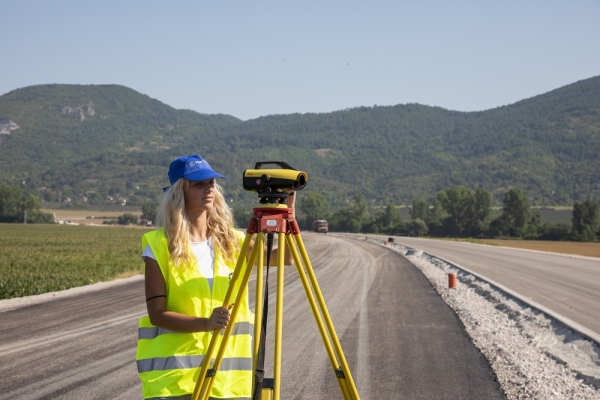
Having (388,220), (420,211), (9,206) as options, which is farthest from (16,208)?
(420,211)

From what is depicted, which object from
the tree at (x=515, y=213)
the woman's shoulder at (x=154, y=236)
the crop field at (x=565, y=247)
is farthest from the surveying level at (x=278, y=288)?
the tree at (x=515, y=213)

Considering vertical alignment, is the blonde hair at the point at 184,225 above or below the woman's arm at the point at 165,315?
above

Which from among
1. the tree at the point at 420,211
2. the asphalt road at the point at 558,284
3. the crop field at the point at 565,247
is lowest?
the crop field at the point at 565,247

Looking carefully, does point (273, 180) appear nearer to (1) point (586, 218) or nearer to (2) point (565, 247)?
(2) point (565, 247)

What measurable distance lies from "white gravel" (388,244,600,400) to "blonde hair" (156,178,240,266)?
18.9ft

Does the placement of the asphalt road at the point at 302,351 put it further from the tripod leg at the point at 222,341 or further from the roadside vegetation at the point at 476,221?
the roadside vegetation at the point at 476,221

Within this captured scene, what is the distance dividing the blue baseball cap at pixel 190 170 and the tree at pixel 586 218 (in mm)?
104032

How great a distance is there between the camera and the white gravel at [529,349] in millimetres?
9102

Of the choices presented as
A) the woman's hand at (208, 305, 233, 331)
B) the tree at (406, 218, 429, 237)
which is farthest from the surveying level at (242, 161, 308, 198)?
the tree at (406, 218, 429, 237)

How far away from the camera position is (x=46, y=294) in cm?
2192

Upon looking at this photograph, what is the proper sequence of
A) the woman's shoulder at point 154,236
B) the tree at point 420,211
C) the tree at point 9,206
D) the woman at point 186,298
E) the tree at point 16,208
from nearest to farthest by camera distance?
the woman at point 186,298
the woman's shoulder at point 154,236
the tree at point 16,208
the tree at point 9,206
the tree at point 420,211

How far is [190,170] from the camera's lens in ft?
12.2

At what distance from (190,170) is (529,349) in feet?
32.6

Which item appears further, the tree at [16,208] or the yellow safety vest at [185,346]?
the tree at [16,208]
